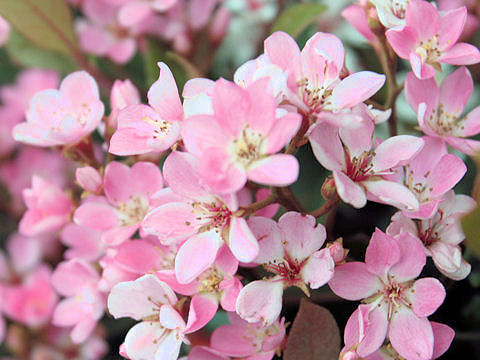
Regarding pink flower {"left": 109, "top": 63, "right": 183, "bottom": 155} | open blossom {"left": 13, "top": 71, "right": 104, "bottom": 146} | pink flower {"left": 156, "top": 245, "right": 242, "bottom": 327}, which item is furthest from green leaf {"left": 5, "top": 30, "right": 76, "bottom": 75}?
pink flower {"left": 156, "top": 245, "right": 242, "bottom": 327}

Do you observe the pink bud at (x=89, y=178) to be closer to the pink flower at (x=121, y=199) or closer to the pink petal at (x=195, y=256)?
the pink flower at (x=121, y=199)

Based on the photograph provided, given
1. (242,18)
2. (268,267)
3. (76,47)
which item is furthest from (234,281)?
(242,18)

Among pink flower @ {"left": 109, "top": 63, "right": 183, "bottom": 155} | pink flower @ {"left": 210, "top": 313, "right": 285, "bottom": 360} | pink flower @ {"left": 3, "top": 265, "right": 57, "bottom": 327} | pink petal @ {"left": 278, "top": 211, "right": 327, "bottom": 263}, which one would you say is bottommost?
pink flower @ {"left": 3, "top": 265, "right": 57, "bottom": 327}

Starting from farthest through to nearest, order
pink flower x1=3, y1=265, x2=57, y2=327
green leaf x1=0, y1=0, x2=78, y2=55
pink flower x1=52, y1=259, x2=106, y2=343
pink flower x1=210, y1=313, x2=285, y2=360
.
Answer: pink flower x1=3, y1=265, x2=57, y2=327 < green leaf x1=0, y1=0, x2=78, y2=55 < pink flower x1=52, y1=259, x2=106, y2=343 < pink flower x1=210, y1=313, x2=285, y2=360

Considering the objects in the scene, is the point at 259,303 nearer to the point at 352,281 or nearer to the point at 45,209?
the point at 352,281

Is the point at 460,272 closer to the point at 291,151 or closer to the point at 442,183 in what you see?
the point at 442,183

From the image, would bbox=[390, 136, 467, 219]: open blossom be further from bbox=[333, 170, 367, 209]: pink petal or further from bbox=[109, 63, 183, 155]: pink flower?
bbox=[109, 63, 183, 155]: pink flower

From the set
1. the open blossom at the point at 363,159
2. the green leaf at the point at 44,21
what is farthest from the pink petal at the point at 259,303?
the green leaf at the point at 44,21
